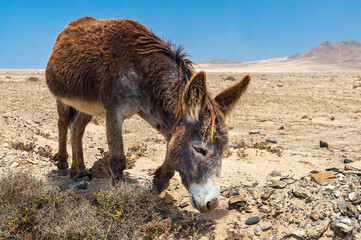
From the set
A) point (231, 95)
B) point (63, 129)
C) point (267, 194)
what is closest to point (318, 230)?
point (267, 194)

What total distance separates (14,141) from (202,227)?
564 centimetres

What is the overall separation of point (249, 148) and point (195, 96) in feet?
17.1

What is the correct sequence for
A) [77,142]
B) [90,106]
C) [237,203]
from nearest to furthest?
1. [237,203]
2. [90,106]
3. [77,142]

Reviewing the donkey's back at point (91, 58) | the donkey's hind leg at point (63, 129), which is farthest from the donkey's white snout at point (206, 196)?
the donkey's hind leg at point (63, 129)

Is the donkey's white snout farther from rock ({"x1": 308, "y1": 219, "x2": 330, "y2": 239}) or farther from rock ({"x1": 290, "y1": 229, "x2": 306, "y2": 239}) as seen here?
rock ({"x1": 308, "y1": 219, "x2": 330, "y2": 239})

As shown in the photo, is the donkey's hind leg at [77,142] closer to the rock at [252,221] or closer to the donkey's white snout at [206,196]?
the donkey's white snout at [206,196]

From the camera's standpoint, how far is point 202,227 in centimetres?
435

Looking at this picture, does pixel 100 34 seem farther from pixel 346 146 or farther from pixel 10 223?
pixel 346 146

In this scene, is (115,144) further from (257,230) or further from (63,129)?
(63,129)

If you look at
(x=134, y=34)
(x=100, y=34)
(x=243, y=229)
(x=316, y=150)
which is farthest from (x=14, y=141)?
(x=316, y=150)

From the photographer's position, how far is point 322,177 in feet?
16.9

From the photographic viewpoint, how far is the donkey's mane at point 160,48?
4711mm

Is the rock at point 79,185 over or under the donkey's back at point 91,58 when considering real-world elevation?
under

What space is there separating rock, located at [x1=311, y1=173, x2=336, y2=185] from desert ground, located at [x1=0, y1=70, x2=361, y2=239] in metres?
0.09
